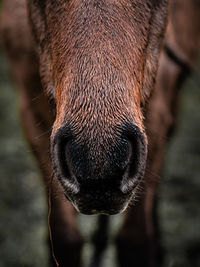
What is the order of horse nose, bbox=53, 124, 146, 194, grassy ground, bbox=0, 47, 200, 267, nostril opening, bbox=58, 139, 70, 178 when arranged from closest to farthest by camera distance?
horse nose, bbox=53, 124, 146, 194
nostril opening, bbox=58, 139, 70, 178
grassy ground, bbox=0, 47, 200, 267

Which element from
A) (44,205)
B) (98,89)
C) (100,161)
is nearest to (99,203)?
(100,161)

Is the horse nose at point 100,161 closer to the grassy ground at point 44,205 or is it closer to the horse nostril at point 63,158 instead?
the horse nostril at point 63,158

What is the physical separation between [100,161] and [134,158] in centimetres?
17

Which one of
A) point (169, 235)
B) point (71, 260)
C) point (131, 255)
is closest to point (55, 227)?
point (71, 260)

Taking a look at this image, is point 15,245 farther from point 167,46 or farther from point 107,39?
point 107,39

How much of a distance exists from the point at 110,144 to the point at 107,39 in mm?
440

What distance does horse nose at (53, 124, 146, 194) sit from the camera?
158 centimetres

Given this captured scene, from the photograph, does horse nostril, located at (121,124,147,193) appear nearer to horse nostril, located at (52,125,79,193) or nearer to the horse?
the horse

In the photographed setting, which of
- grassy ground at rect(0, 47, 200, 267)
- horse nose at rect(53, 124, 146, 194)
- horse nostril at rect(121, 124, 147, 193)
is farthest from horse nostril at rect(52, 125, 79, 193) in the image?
grassy ground at rect(0, 47, 200, 267)

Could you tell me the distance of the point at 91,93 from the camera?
1.70 meters

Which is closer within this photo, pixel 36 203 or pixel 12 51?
pixel 12 51

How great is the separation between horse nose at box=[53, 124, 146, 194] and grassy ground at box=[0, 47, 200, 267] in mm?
1236

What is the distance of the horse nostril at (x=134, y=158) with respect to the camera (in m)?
1.66

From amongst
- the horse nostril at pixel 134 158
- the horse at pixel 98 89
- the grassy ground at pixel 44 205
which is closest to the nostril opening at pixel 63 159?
the horse at pixel 98 89
